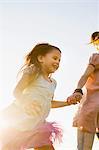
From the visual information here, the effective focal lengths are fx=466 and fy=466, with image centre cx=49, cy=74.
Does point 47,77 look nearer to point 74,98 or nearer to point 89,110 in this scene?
point 74,98

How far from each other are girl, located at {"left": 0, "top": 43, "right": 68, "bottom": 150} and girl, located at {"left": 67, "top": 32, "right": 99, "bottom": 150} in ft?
1.41

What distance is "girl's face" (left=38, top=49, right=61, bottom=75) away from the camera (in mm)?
5156

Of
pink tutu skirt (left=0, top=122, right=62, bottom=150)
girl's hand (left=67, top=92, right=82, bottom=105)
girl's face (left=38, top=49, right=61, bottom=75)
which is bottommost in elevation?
pink tutu skirt (left=0, top=122, right=62, bottom=150)

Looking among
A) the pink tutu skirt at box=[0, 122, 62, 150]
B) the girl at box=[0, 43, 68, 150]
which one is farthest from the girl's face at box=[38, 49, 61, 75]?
the pink tutu skirt at box=[0, 122, 62, 150]

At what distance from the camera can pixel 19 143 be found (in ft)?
15.8

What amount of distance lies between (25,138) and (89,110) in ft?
3.20

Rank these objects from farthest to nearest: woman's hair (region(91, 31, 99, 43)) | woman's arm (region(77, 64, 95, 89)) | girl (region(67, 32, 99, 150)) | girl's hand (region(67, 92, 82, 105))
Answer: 1. woman's hair (region(91, 31, 99, 43))
2. girl (region(67, 32, 99, 150))
3. woman's arm (region(77, 64, 95, 89))
4. girl's hand (region(67, 92, 82, 105))

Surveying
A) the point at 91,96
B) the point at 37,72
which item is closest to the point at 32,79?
the point at 37,72

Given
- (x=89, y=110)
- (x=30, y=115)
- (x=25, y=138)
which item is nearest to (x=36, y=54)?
(x=30, y=115)

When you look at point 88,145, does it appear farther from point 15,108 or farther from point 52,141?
point 15,108

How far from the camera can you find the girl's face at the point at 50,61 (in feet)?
16.9

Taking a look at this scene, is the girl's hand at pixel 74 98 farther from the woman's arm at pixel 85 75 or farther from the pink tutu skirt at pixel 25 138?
the pink tutu skirt at pixel 25 138

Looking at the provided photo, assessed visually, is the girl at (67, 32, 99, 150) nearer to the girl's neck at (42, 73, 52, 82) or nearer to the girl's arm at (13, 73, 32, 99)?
the girl's neck at (42, 73, 52, 82)

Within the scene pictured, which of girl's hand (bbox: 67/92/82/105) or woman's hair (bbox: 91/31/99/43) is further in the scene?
woman's hair (bbox: 91/31/99/43)
